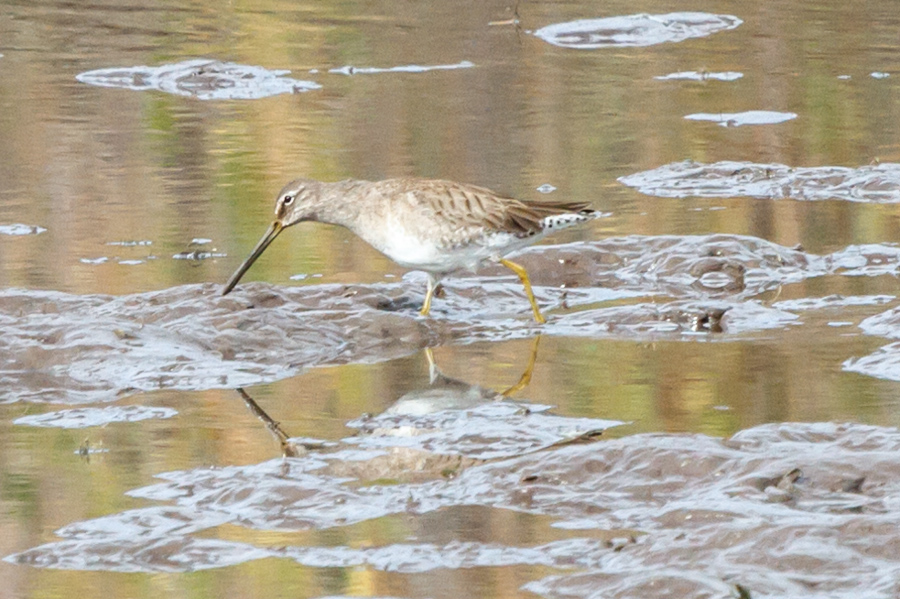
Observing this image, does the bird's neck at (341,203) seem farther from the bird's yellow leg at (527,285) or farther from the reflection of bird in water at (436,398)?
the reflection of bird in water at (436,398)

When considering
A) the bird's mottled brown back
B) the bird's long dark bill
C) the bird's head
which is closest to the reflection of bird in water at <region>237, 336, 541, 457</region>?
the bird's mottled brown back

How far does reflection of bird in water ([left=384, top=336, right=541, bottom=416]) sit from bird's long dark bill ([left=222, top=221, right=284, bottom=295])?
129 centimetres

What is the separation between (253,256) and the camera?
8.50 meters

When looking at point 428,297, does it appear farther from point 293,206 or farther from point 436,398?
point 436,398

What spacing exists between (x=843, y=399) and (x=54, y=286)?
3916mm

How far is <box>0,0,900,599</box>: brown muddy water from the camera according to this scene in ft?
16.6

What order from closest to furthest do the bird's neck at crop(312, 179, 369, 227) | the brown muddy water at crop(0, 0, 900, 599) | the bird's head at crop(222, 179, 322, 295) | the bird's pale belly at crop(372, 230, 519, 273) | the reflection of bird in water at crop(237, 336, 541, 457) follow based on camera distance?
the brown muddy water at crop(0, 0, 900, 599) < the reflection of bird in water at crop(237, 336, 541, 457) < the bird's pale belly at crop(372, 230, 519, 273) < the bird's neck at crop(312, 179, 369, 227) < the bird's head at crop(222, 179, 322, 295)

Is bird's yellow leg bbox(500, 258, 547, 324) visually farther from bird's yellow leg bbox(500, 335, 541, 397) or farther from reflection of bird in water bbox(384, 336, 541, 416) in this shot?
reflection of bird in water bbox(384, 336, 541, 416)

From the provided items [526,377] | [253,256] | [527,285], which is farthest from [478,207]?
[526,377]

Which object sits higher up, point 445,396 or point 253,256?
point 253,256

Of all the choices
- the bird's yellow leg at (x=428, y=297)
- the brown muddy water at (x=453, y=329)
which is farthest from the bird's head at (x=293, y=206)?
the bird's yellow leg at (x=428, y=297)

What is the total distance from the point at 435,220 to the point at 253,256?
3.24ft

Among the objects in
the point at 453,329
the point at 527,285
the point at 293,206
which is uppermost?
the point at 293,206

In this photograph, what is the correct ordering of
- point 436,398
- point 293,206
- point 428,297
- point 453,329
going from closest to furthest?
point 436,398 < point 453,329 < point 428,297 < point 293,206
